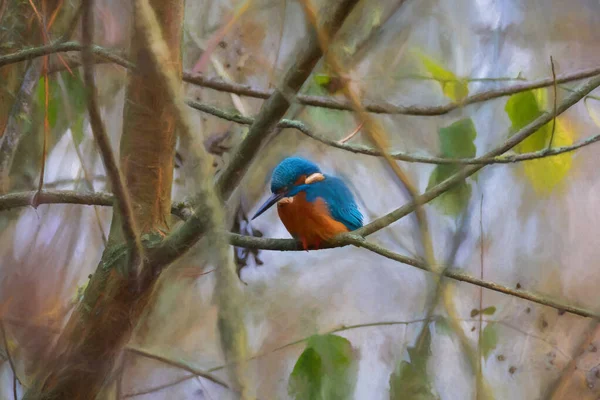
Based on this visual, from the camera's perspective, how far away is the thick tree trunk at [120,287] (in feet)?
2.14

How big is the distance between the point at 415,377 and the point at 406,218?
0.78ft

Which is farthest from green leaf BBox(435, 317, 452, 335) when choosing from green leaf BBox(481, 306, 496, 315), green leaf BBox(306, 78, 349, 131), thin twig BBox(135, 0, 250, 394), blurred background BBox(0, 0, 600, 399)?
thin twig BBox(135, 0, 250, 394)

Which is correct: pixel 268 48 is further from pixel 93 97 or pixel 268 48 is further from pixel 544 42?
pixel 93 97

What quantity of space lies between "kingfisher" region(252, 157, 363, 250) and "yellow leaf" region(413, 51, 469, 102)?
0.22 m

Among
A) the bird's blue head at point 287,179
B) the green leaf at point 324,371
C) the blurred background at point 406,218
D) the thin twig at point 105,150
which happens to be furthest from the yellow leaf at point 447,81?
the thin twig at point 105,150

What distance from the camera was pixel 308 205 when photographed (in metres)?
0.77

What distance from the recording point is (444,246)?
0.81m

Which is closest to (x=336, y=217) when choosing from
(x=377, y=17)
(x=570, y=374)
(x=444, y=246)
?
(x=444, y=246)

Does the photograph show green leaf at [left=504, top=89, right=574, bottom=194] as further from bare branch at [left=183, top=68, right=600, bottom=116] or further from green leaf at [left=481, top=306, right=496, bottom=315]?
green leaf at [left=481, top=306, right=496, bottom=315]

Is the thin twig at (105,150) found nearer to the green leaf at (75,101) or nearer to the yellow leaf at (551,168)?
the green leaf at (75,101)

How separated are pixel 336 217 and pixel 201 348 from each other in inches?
10.6

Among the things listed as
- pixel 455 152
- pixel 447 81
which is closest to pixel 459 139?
pixel 455 152

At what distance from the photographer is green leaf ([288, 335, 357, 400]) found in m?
0.82

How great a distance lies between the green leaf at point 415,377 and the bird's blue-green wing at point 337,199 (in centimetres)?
17
